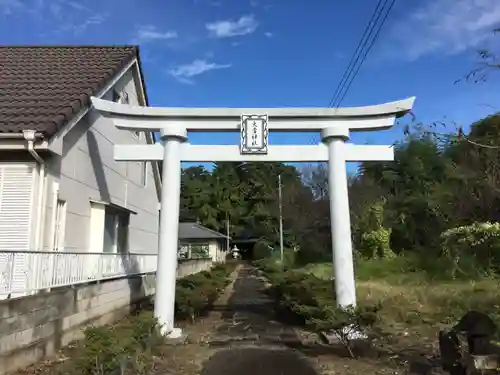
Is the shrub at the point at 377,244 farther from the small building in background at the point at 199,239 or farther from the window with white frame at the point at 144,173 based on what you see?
the small building in background at the point at 199,239

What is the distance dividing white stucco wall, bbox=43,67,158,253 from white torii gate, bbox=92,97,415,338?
101 centimetres

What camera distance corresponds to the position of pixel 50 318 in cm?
705

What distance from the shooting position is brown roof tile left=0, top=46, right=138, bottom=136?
28.0ft

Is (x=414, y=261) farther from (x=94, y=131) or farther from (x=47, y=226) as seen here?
(x=47, y=226)

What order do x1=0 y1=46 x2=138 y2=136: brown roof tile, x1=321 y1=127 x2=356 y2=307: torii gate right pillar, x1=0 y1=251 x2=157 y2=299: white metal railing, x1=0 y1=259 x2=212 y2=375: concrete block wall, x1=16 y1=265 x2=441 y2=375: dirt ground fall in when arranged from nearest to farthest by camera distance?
x1=0 y1=259 x2=212 y2=375: concrete block wall, x1=0 y1=251 x2=157 y2=299: white metal railing, x1=16 y1=265 x2=441 y2=375: dirt ground, x1=0 y1=46 x2=138 y2=136: brown roof tile, x1=321 y1=127 x2=356 y2=307: torii gate right pillar

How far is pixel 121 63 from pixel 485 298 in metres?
11.3

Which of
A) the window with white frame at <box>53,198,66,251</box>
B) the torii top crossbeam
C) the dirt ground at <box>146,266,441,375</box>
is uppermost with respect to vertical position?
the torii top crossbeam

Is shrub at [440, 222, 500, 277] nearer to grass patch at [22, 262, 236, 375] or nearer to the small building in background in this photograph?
grass patch at [22, 262, 236, 375]

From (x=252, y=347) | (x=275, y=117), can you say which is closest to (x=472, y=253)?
(x=275, y=117)

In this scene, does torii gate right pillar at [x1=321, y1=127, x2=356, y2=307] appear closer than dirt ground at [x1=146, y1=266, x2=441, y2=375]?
No

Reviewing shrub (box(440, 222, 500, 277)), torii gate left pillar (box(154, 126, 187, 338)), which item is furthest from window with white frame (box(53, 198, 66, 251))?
shrub (box(440, 222, 500, 277))

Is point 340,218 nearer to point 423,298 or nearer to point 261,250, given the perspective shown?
point 423,298

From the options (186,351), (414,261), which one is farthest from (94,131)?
(414,261)

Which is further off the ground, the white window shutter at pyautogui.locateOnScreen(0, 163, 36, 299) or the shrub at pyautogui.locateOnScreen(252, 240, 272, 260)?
the shrub at pyautogui.locateOnScreen(252, 240, 272, 260)
